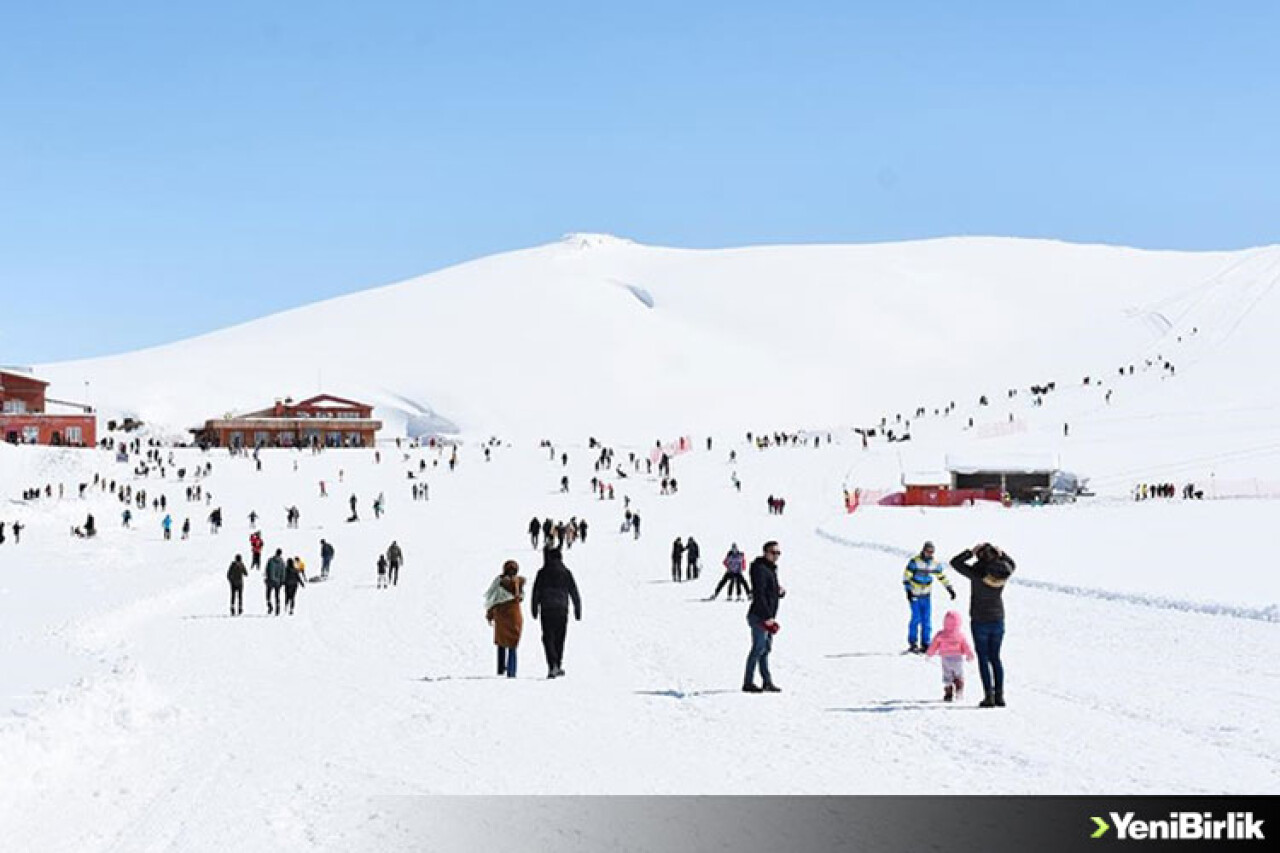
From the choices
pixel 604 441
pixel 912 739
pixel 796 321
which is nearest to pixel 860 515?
pixel 912 739

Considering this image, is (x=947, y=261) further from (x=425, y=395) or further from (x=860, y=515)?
(x=860, y=515)

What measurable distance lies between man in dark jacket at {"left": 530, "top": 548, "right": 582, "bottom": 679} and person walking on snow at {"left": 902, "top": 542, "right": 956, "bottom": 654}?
325 cm

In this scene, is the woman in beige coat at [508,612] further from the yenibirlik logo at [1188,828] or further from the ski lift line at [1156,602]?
the ski lift line at [1156,602]

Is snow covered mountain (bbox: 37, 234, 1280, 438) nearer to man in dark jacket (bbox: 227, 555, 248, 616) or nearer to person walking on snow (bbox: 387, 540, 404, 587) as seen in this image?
person walking on snow (bbox: 387, 540, 404, 587)

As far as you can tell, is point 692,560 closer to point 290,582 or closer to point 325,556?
point 290,582

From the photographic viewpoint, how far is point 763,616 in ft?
36.6

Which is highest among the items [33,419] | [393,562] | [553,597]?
[33,419]

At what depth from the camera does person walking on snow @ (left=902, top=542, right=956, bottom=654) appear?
1311cm

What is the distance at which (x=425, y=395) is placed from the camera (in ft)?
367

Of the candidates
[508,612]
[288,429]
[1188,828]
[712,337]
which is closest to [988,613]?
[1188,828]

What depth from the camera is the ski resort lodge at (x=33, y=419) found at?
2736 inches

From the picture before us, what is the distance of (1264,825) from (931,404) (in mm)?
99186

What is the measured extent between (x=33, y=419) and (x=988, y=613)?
68.2m

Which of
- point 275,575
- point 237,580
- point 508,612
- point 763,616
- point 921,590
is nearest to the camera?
point 763,616
